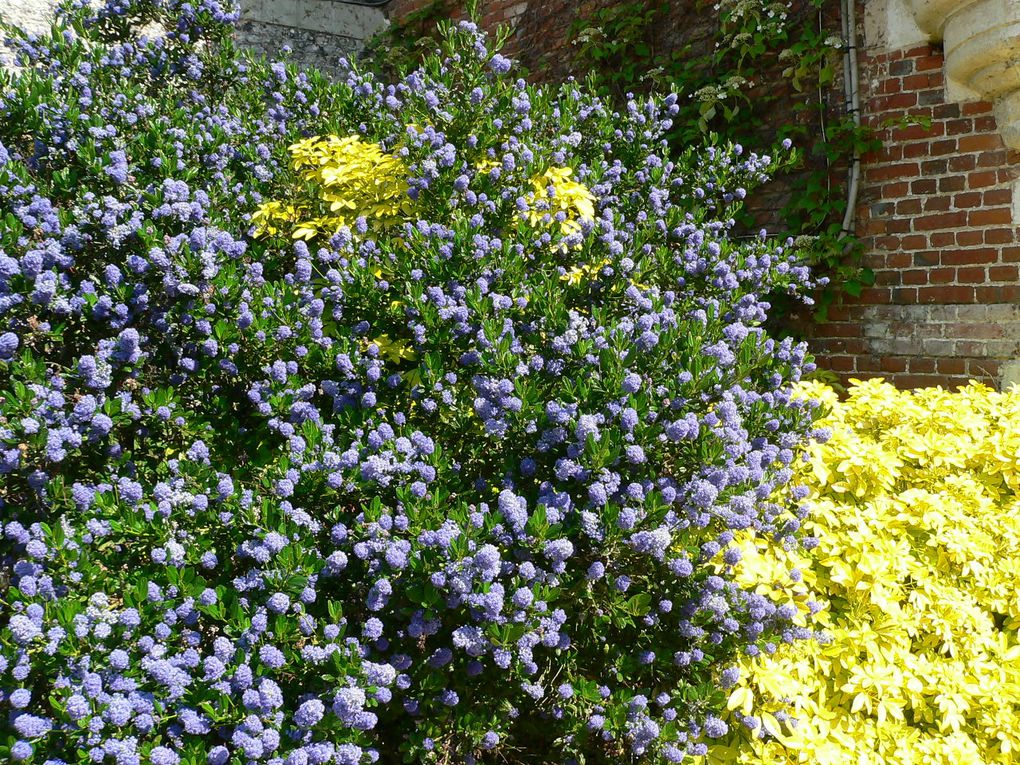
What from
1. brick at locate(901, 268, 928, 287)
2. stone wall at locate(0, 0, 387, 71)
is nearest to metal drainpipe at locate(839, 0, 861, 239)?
brick at locate(901, 268, 928, 287)

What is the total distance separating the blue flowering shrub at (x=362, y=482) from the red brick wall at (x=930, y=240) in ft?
7.01

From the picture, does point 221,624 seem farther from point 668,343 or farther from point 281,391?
point 668,343

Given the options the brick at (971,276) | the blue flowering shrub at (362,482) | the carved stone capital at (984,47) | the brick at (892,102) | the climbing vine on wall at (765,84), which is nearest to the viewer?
the blue flowering shrub at (362,482)

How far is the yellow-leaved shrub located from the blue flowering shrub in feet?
0.42

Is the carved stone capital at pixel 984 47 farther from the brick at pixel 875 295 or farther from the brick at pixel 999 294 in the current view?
the brick at pixel 875 295

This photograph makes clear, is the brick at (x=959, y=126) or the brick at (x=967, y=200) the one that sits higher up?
the brick at (x=959, y=126)

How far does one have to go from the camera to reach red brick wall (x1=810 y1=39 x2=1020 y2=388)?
14.2ft

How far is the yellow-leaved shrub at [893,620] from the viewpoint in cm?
221

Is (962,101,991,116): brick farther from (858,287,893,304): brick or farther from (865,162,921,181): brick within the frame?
(858,287,893,304): brick

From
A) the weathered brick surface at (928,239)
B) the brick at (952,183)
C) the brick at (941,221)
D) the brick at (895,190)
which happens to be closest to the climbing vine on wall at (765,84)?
the weathered brick surface at (928,239)

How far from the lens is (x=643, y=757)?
7.03ft

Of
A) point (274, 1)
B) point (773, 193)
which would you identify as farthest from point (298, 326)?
point (274, 1)

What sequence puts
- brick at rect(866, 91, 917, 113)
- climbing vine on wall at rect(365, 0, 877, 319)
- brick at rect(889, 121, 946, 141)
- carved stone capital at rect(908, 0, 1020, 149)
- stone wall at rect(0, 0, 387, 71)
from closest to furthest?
carved stone capital at rect(908, 0, 1020, 149) → brick at rect(889, 121, 946, 141) → brick at rect(866, 91, 917, 113) → climbing vine on wall at rect(365, 0, 877, 319) → stone wall at rect(0, 0, 387, 71)

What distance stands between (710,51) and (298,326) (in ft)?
14.0
